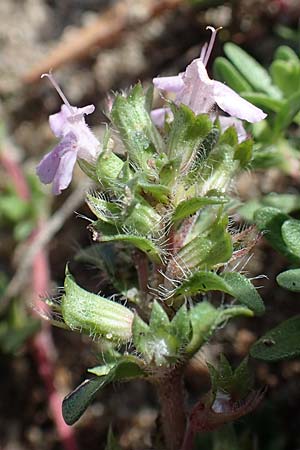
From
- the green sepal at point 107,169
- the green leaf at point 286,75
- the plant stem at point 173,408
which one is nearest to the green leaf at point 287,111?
the green leaf at point 286,75

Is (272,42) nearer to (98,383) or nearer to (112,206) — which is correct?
(112,206)

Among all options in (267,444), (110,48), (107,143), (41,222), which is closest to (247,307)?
(107,143)

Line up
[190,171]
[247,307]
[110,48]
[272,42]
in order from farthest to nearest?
1. [110,48]
2. [272,42]
3. [190,171]
4. [247,307]

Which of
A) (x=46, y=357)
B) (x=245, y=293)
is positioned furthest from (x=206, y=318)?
(x=46, y=357)

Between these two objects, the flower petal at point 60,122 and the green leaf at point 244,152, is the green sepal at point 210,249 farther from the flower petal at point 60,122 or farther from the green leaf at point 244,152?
the flower petal at point 60,122

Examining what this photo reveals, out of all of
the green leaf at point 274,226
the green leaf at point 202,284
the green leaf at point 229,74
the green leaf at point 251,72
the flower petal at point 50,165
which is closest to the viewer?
the green leaf at point 202,284

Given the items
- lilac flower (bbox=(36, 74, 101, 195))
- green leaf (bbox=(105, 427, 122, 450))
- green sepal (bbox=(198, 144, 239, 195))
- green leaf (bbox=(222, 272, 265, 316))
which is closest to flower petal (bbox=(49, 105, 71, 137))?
lilac flower (bbox=(36, 74, 101, 195))
